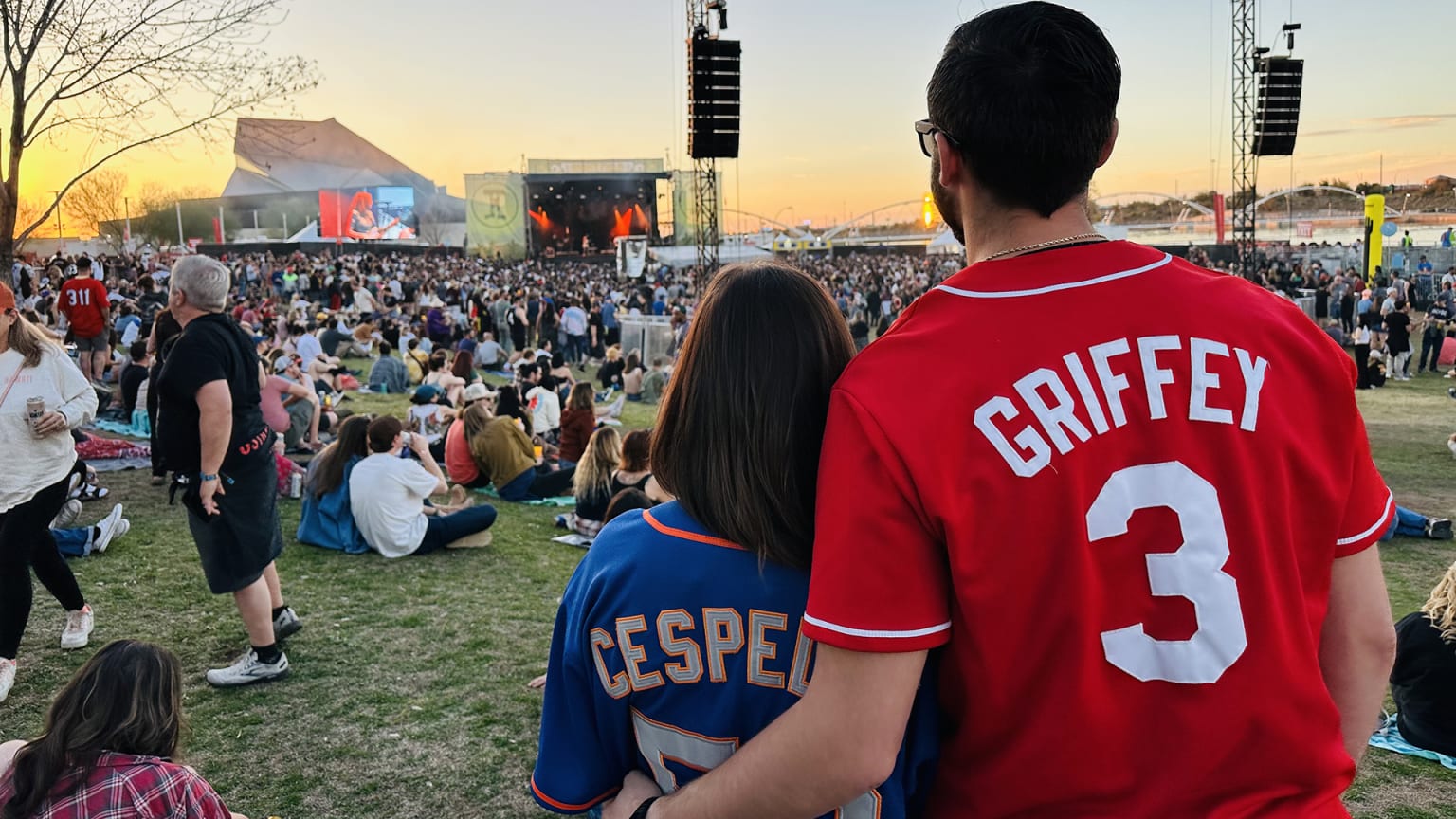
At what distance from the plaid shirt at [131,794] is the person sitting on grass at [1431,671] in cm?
434

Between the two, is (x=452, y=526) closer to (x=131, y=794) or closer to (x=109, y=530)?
(x=109, y=530)

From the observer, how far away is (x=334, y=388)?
45.0ft

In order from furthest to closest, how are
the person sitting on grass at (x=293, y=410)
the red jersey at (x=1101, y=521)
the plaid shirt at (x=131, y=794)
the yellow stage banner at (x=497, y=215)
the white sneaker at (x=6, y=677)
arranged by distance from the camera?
the yellow stage banner at (x=497, y=215) → the person sitting on grass at (x=293, y=410) → the white sneaker at (x=6, y=677) → the plaid shirt at (x=131, y=794) → the red jersey at (x=1101, y=521)

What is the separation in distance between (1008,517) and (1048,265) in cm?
32

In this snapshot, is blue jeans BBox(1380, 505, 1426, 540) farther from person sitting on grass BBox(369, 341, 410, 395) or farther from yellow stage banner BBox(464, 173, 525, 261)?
yellow stage banner BBox(464, 173, 525, 261)

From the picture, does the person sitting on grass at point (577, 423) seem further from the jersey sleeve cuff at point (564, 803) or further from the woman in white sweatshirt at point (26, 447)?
the jersey sleeve cuff at point (564, 803)

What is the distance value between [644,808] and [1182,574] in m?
0.79

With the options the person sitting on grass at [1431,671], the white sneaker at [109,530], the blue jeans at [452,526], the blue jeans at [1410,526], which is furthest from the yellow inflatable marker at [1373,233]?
the white sneaker at [109,530]

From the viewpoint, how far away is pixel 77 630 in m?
4.92

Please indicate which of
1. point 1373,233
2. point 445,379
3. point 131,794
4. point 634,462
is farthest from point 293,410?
point 1373,233

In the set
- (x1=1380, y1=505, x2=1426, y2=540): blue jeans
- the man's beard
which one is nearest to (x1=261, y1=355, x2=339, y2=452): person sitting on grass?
the man's beard

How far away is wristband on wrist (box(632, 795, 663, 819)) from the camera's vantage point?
4.64 ft

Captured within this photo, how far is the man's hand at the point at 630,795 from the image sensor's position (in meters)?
1.45

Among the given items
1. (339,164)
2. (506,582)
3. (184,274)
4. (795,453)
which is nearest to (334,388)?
(506,582)
